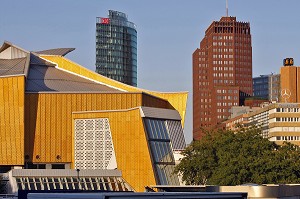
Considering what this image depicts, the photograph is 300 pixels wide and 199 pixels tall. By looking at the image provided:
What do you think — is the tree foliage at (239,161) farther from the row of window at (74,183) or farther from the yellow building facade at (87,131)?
the yellow building facade at (87,131)

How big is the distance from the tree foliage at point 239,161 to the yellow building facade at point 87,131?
12.9 m

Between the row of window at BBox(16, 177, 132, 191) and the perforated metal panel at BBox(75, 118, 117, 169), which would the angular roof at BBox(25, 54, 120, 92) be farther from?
the row of window at BBox(16, 177, 132, 191)

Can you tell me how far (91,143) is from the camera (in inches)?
5399

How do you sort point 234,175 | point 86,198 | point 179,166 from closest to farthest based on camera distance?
1. point 86,198
2. point 234,175
3. point 179,166

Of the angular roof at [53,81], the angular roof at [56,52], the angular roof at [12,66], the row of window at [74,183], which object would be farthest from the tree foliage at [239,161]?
the angular roof at [56,52]

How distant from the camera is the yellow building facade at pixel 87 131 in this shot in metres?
132

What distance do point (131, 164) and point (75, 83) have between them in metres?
27.3

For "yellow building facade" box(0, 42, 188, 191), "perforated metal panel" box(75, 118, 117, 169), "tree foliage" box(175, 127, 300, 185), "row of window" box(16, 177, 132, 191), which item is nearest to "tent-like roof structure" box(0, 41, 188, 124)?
"yellow building facade" box(0, 42, 188, 191)

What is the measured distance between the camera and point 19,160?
433 feet

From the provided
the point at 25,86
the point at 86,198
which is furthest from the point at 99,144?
the point at 86,198

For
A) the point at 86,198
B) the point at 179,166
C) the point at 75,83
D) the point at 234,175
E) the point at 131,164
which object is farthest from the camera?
the point at 75,83

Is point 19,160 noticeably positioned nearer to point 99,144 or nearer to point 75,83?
point 99,144

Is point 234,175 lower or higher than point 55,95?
lower

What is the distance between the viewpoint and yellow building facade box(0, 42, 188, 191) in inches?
5187
